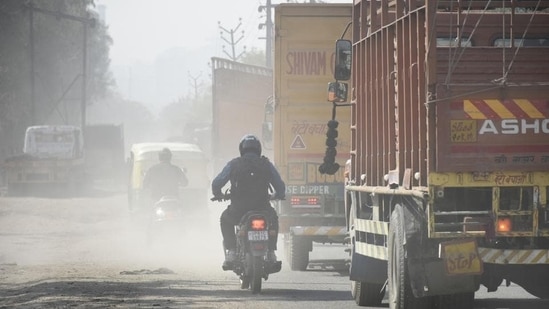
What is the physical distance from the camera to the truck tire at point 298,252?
20.2 meters

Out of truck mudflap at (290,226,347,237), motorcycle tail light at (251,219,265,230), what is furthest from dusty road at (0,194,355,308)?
motorcycle tail light at (251,219,265,230)

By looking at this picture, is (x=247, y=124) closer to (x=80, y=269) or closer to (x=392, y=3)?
(x=80, y=269)

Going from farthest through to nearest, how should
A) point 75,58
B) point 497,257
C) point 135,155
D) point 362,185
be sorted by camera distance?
1. point 75,58
2. point 135,155
3. point 362,185
4. point 497,257

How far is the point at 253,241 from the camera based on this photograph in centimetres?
1546

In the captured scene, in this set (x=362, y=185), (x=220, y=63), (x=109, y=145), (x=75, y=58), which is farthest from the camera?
(x=75, y=58)

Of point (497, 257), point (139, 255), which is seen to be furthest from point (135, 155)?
point (497, 257)

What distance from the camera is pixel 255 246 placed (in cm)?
1543

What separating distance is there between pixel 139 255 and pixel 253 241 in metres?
10.6

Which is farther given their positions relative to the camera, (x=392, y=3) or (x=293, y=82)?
(x=293, y=82)

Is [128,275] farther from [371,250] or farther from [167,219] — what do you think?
[371,250]

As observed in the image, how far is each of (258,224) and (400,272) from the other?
408cm

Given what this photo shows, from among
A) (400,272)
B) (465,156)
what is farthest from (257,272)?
(465,156)

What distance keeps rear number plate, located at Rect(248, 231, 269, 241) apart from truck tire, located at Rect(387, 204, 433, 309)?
358 centimetres

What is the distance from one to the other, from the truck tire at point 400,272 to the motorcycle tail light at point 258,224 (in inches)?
143
